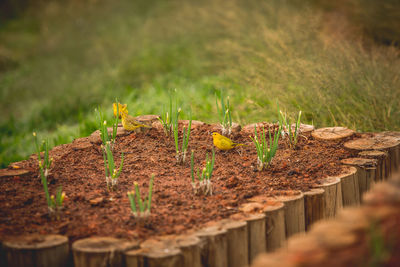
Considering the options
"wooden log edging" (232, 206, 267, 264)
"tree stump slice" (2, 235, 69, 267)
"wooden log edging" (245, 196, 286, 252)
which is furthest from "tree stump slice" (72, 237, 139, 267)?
"wooden log edging" (245, 196, 286, 252)

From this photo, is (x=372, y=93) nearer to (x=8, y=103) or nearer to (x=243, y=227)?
(x=243, y=227)

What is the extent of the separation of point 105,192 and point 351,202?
163 cm

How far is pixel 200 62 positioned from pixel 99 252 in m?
5.59

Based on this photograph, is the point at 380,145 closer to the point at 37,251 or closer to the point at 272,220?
the point at 272,220

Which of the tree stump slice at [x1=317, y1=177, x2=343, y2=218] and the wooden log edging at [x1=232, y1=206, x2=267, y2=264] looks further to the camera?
the tree stump slice at [x1=317, y1=177, x2=343, y2=218]

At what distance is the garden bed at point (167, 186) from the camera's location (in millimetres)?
2201

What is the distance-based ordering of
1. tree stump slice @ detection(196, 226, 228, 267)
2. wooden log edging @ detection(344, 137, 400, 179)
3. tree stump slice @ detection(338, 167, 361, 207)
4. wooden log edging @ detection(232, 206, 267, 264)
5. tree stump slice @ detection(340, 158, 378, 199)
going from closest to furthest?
tree stump slice @ detection(196, 226, 228, 267)
wooden log edging @ detection(232, 206, 267, 264)
tree stump slice @ detection(338, 167, 361, 207)
tree stump slice @ detection(340, 158, 378, 199)
wooden log edging @ detection(344, 137, 400, 179)

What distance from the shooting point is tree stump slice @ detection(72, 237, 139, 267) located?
1.88 m

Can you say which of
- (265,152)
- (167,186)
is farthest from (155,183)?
(265,152)

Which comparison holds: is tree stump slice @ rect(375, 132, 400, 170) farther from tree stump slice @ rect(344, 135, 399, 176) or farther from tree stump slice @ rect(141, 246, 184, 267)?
tree stump slice @ rect(141, 246, 184, 267)

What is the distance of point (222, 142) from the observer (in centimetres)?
308

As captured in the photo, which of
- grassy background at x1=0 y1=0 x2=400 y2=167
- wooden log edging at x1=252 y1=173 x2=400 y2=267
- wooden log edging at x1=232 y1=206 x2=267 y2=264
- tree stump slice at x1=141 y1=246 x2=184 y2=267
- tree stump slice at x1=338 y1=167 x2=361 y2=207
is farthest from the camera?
grassy background at x1=0 y1=0 x2=400 y2=167

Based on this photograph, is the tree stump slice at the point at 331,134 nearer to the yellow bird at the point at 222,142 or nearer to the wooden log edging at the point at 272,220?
the yellow bird at the point at 222,142

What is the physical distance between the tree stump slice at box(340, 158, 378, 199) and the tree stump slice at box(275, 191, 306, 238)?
648mm
